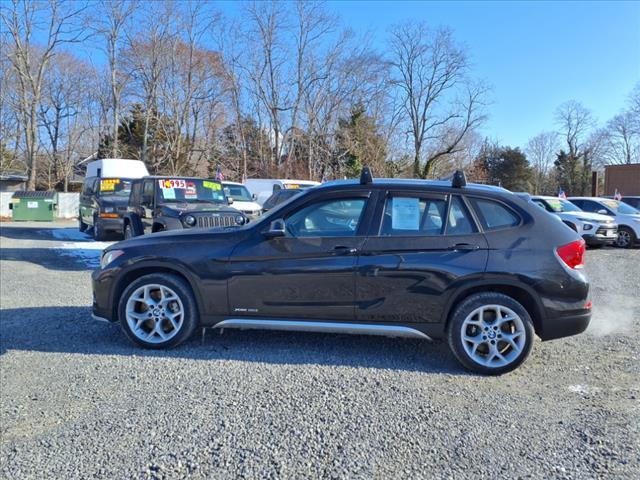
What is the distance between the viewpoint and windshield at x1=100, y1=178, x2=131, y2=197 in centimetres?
1557

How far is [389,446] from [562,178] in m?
66.5

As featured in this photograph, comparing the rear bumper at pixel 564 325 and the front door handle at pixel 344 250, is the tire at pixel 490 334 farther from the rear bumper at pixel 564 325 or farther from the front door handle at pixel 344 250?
the front door handle at pixel 344 250

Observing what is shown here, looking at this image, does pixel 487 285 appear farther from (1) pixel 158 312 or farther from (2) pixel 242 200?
(2) pixel 242 200

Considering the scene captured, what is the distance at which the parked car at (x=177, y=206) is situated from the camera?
8.79 m

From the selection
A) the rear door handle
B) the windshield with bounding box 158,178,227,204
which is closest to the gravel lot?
the rear door handle

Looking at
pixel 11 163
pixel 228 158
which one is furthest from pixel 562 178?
pixel 11 163

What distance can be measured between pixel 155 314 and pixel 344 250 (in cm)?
195

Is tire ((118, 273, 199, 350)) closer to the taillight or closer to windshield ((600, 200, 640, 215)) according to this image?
the taillight

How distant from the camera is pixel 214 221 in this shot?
866 cm

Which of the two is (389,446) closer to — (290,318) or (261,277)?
(290,318)

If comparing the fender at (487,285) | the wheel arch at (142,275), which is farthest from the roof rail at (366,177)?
the wheel arch at (142,275)

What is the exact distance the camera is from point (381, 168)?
42.2m

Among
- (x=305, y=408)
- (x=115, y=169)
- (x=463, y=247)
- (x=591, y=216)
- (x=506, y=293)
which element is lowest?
(x=305, y=408)

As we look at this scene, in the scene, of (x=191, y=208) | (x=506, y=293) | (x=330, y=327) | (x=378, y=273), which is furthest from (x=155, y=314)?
(x=191, y=208)
